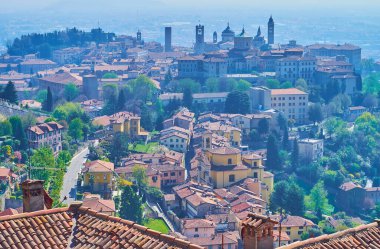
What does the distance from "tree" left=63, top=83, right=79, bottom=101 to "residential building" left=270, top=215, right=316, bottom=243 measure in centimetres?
2427

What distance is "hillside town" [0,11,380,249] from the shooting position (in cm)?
702

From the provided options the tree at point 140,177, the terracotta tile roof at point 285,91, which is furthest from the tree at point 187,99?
the tree at point 140,177

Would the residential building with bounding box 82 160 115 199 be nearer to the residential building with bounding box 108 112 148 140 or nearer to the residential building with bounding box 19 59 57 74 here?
the residential building with bounding box 108 112 148 140

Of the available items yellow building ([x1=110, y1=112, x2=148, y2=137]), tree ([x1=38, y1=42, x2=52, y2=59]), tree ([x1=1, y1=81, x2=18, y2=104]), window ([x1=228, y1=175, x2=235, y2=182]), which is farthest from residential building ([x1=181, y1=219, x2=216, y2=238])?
tree ([x1=38, y1=42, x2=52, y2=59])

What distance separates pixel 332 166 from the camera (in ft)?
135

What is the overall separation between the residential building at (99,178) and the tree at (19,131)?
3743 millimetres

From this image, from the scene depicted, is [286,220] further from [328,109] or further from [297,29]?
[297,29]

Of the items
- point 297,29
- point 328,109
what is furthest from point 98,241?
point 297,29

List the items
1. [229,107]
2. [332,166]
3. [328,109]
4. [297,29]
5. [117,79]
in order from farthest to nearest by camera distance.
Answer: [297,29] → [117,79] → [328,109] → [229,107] → [332,166]

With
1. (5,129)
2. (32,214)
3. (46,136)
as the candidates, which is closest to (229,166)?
(46,136)

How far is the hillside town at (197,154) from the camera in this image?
7.02 meters

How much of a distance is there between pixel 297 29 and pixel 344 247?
168m

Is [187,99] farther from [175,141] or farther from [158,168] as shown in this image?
[158,168]

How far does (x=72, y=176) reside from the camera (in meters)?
30.9
